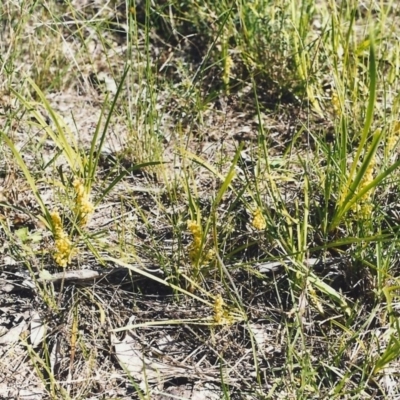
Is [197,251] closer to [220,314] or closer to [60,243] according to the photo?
[220,314]

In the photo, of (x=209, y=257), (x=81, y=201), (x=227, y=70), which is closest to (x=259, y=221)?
(x=209, y=257)

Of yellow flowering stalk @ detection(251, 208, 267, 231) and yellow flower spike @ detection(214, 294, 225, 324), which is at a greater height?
yellow flowering stalk @ detection(251, 208, 267, 231)

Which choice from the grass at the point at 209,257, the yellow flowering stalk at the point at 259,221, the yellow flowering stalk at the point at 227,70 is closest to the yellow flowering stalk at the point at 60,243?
the grass at the point at 209,257

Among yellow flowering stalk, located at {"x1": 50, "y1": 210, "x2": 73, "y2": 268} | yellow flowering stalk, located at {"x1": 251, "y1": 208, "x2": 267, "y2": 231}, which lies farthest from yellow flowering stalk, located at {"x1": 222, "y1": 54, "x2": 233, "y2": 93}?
yellow flowering stalk, located at {"x1": 50, "y1": 210, "x2": 73, "y2": 268}

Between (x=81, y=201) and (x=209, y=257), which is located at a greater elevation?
(x=81, y=201)

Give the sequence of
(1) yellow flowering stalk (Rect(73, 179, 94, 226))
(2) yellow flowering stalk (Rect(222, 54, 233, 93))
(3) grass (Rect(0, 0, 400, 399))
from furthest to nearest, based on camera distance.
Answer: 1. (2) yellow flowering stalk (Rect(222, 54, 233, 93))
2. (1) yellow flowering stalk (Rect(73, 179, 94, 226))
3. (3) grass (Rect(0, 0, 400, 399))

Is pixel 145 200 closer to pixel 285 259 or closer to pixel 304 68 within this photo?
pixel 285 259

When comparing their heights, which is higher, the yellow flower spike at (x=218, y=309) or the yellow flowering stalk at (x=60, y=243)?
the yellow flowering stalk at (x=60, y=243)

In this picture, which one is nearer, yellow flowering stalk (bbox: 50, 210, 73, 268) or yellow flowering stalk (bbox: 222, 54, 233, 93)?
yellow flowering stalk (bbox: 50, 210, 73, 268)

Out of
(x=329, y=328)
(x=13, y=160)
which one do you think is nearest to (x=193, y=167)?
(x=13, y=160)

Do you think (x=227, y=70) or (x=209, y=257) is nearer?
(x=209, y=257)

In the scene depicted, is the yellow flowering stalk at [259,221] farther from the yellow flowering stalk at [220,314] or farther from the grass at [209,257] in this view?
the yellow flowering stalk at [220,314]

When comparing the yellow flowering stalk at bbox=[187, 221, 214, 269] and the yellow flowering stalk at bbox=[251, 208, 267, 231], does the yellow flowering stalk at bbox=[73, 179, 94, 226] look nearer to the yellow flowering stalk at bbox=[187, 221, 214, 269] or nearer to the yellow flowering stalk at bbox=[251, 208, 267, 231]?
the yellow flowering stalk at bbox=[187, 221, 214, 269]

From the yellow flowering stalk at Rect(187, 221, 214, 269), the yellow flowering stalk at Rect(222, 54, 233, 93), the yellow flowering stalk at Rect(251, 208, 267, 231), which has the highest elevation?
the yellow flowering stalk at Rect(222, 54, 233, 93)
